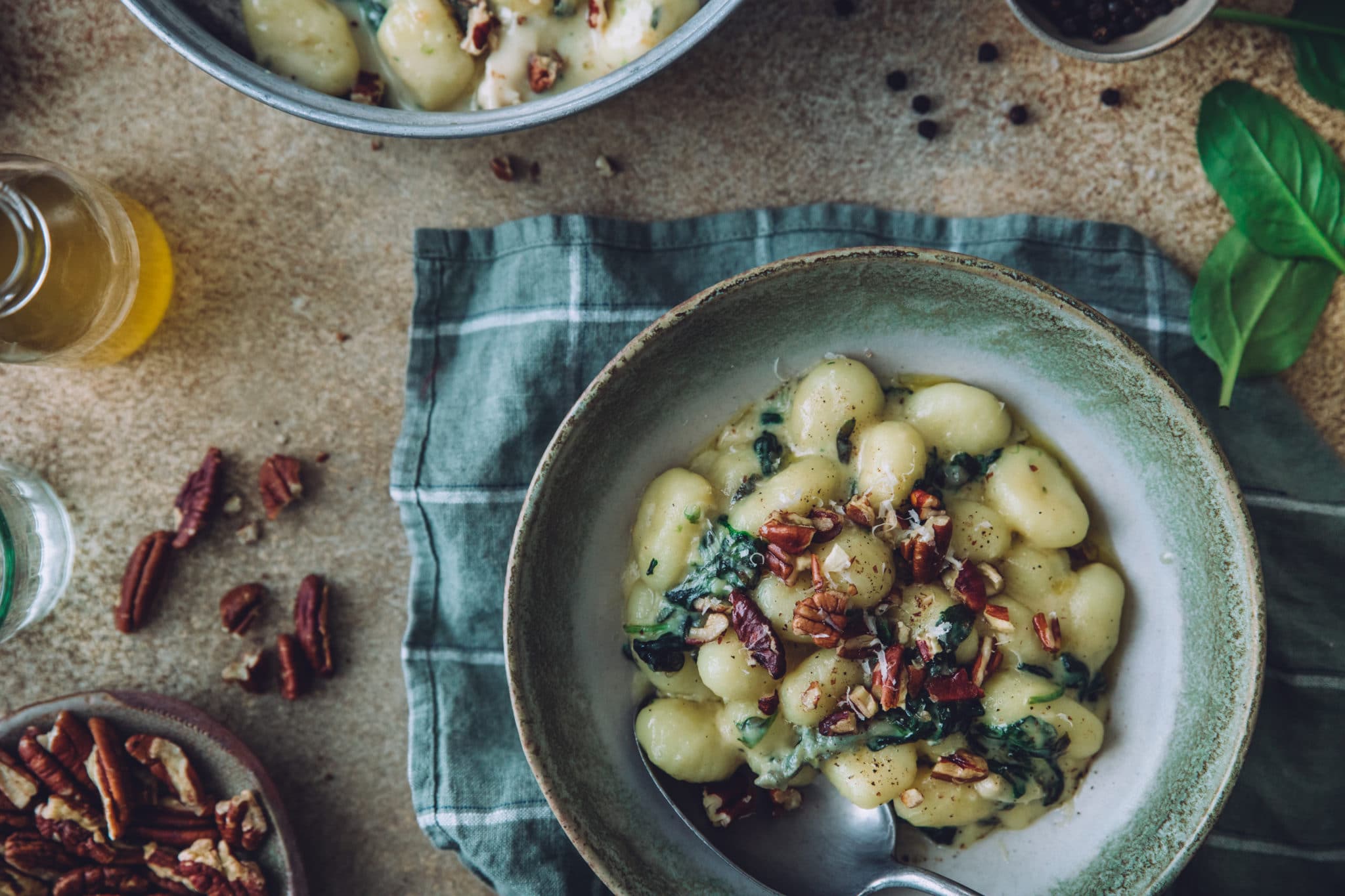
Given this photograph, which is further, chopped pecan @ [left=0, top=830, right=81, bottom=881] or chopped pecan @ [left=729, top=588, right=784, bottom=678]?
chopped pecan @ [left=0, top=830, right=81, bottom=881]

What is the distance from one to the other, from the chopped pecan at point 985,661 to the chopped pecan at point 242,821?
0.96 meters

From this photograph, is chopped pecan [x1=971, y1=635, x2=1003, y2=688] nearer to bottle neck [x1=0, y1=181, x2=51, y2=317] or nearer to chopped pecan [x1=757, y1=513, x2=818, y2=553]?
chopped pecan [x1=757, y1=513, x2=818, y2=553]

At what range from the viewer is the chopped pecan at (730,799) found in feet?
3.80

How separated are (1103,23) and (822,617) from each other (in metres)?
0.88

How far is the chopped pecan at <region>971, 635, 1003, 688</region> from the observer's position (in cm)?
108

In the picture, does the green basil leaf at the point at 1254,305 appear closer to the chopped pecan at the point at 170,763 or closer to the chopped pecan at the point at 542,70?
the chopped pecan at the point at 542,70

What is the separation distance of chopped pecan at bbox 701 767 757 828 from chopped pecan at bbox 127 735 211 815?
2.30 feet

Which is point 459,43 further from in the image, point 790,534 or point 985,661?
point 985,661

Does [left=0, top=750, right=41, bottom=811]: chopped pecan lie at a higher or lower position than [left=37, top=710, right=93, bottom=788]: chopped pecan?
lower

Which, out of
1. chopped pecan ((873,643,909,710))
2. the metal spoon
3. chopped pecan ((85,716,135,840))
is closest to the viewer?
chopped pecan ((873,643,909,710))

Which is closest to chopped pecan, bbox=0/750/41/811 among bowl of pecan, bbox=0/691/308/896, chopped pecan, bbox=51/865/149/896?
bowl of pecan, bbox=0/691/308/896

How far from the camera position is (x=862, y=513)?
1.08 metres

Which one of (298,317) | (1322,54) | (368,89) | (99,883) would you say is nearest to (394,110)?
(368,89)

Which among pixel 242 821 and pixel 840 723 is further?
pixel 242 821
